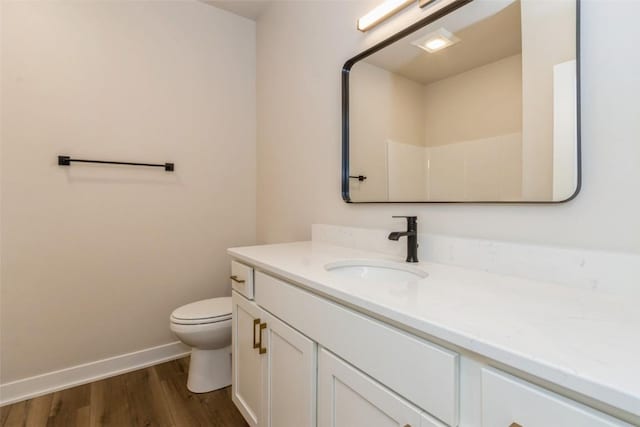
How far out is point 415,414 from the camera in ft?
2.07

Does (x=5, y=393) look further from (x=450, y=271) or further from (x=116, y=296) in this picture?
(x=450, y=271)

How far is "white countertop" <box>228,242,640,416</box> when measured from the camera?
420 millimetres

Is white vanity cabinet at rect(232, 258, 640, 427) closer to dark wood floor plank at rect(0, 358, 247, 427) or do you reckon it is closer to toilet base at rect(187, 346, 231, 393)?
dark wood floor plank at rect(0, 358, 247, 427)

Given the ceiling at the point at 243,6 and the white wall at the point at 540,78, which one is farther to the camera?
the ceiling at the point at 243,6

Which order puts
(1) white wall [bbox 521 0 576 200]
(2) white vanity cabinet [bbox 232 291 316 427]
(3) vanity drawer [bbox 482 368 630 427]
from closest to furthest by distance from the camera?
(3) vanity drawer [bbox 482 368 630 427]
(1) white wall [bbox 521 0 576 200]
(2) white vanity cabinet [bbox 232 291 316 427]

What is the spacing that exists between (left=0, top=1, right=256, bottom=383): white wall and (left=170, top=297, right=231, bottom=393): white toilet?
470mm

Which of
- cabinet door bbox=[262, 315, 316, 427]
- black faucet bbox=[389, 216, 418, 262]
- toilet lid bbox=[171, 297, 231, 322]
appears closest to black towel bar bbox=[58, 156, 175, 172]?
toilet lid bbox=[171, 297, 231, 322]

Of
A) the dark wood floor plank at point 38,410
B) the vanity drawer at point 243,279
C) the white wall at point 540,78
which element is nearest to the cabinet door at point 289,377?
the vanity drawer at point 243,279

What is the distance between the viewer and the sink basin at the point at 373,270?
43.8 inches

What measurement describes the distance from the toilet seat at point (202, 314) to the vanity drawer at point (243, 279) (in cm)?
36

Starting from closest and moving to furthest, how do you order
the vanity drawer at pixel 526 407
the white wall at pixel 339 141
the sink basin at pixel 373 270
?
the vanity drawer at pixel 526 407 < the white wall at pixel 339 141 < the sink basin at pixel 373 270

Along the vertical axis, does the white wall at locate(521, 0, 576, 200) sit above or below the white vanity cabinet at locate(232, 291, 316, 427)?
above

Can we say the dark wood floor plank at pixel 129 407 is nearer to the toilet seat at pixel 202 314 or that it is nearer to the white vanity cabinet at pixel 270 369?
the white vanity cabinet at pixel 270 369

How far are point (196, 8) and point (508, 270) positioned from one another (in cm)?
252
